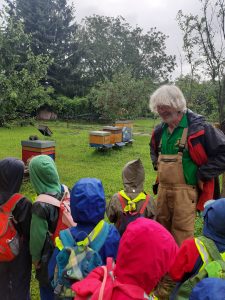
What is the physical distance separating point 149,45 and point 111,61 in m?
5.61

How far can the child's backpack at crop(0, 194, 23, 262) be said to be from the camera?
238 centimetres

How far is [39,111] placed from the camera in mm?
27953

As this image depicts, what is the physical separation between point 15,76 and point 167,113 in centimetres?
332

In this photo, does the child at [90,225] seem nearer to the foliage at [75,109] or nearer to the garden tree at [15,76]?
the garden tree at [15,76]

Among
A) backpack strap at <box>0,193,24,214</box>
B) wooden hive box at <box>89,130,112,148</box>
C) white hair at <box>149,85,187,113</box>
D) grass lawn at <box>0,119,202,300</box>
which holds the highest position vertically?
white hair at <box>149,85,187,113</box>

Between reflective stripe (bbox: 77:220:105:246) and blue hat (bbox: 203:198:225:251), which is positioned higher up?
blue hat (bbox: 203:198:225:251)

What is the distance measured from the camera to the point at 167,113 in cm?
302

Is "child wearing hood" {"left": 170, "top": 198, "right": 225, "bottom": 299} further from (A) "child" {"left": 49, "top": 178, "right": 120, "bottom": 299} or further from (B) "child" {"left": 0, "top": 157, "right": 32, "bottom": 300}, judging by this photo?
(B) "child" {"left": 0, "top": 157, "right": 32, "bottom": 300}

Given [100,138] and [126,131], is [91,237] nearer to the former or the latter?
[100,138]

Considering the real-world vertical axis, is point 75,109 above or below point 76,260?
above

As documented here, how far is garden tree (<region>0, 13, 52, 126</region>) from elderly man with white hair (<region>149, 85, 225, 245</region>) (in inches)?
117

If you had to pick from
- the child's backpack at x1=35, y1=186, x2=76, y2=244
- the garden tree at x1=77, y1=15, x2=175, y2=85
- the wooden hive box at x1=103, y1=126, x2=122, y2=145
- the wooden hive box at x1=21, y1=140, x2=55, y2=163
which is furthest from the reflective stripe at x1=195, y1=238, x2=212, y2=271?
the garden tree at x1=77, y1=15, x2=175, y2=85

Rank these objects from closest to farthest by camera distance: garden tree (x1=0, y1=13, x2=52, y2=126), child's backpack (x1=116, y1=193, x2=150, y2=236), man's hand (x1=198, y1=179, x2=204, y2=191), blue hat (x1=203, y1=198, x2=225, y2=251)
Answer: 1. blue hat (x1=203, y1=198, x2=225, y2=251)
2. child's backpack (x1=116, y1=193, x2=150, y2=236)
3. man's hand (x1=198, y1=179, x2=204, y2=191)
4. garden tree (x1=0, y1=13, x2=52, y2=126)

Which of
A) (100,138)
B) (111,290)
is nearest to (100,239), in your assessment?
(111,290)
